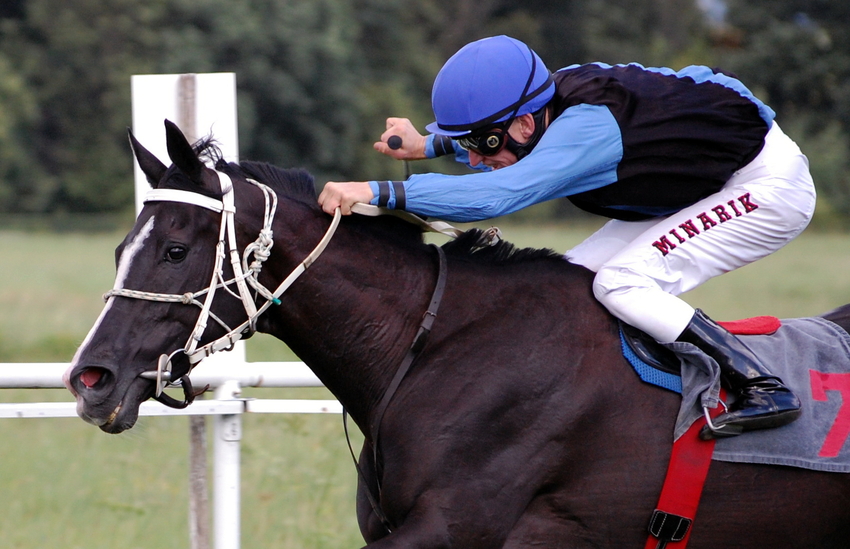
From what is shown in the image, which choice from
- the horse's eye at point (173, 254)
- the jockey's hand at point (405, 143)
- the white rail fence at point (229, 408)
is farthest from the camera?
the white rail fence at point (229, 408)

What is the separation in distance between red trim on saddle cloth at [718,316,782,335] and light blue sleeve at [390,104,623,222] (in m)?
0.69

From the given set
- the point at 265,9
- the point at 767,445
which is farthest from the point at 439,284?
the point at 265,9

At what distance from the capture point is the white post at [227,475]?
13.3 ft

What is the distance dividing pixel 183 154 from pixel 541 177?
1060 millimetres

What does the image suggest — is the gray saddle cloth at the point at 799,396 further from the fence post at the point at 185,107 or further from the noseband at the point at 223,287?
the fence post at the point at 185,107

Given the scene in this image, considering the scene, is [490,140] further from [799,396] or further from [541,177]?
[799,396]

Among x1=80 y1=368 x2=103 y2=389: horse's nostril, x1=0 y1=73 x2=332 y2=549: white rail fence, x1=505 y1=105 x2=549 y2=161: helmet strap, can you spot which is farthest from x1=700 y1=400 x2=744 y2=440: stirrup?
x1=80 y1=368 x2=103 y2=389: horse's nostril

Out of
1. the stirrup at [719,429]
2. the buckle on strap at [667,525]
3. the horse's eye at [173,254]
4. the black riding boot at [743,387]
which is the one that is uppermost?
the horse's eye at [173,254]

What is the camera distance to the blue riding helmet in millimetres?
3316

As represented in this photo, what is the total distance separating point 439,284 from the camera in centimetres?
331

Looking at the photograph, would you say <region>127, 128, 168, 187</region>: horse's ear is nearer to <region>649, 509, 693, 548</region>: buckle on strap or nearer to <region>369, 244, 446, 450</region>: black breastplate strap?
<region>369, 244, 446, 450</region>: black breastplate strap

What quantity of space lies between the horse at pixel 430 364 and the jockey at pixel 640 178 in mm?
184

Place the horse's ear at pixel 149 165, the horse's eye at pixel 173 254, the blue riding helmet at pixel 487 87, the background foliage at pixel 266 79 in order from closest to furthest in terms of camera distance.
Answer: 1. the horse's eye at pixel 173 254
2. the horse's ear at pixel 149 165
3. the blue riding helmet at pixel 487 87
4. the background foliage at pixel 266 79

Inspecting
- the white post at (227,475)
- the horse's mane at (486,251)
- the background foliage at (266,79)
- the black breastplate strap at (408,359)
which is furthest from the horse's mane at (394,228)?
the background foliage at (266,79)
